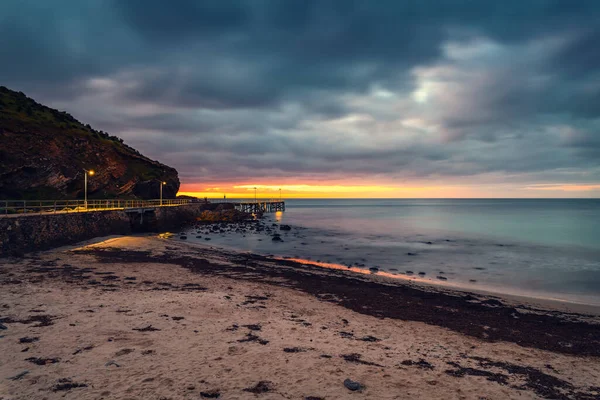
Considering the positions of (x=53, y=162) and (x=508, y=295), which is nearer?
(x=508, y=295)

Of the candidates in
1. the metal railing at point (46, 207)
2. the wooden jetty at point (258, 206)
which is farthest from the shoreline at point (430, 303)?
the wooden jetty at point (258, 206)

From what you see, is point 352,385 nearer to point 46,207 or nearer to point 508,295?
point 508,295

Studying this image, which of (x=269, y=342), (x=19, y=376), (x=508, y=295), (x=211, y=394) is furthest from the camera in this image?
(x=508, y=295)

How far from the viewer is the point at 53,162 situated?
4769 cm

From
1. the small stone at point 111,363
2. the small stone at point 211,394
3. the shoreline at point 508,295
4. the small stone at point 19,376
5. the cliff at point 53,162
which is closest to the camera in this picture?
the small stone at point 211,394

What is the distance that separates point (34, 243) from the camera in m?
24.9

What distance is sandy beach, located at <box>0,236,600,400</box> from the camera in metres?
7.45

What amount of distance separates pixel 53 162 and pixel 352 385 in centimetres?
5470

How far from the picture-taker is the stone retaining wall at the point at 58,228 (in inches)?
907

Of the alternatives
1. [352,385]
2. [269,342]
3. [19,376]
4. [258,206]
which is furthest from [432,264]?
[258,206]

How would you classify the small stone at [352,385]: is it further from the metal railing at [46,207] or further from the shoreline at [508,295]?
the metal railing at [46,207]

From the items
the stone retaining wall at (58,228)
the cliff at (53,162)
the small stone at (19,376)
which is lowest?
the small stone at (19,376)

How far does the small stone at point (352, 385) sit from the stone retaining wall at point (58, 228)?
24603 millimetres

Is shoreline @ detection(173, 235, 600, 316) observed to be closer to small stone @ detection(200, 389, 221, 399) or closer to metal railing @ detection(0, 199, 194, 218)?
small stone @ detection(200, 389, 221, 399)
